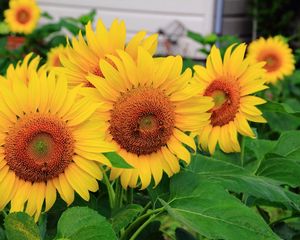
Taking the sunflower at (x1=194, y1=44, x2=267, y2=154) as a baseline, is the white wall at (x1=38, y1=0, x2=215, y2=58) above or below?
below

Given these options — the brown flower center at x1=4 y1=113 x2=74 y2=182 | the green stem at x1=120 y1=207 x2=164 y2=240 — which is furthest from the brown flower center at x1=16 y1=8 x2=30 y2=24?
the brown flower center at x1=4 y1=113 x2=74 y2=182

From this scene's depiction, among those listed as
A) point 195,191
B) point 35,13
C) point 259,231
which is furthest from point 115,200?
point 35,13

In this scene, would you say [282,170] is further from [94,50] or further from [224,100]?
[94,50]

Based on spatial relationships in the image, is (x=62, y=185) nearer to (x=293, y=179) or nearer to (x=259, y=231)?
(x=259, y=231)

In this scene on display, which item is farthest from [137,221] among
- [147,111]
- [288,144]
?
[288,144]

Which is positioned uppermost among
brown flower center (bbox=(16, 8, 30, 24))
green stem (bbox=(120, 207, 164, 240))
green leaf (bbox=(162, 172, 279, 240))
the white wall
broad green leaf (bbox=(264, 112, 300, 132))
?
green leaf (bbox=(162, 172, 279, 240))

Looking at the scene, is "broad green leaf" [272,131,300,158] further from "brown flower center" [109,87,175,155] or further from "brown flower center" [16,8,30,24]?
"brown flower center" [16,8,30,24]

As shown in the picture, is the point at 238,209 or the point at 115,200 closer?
the point at 238,209
